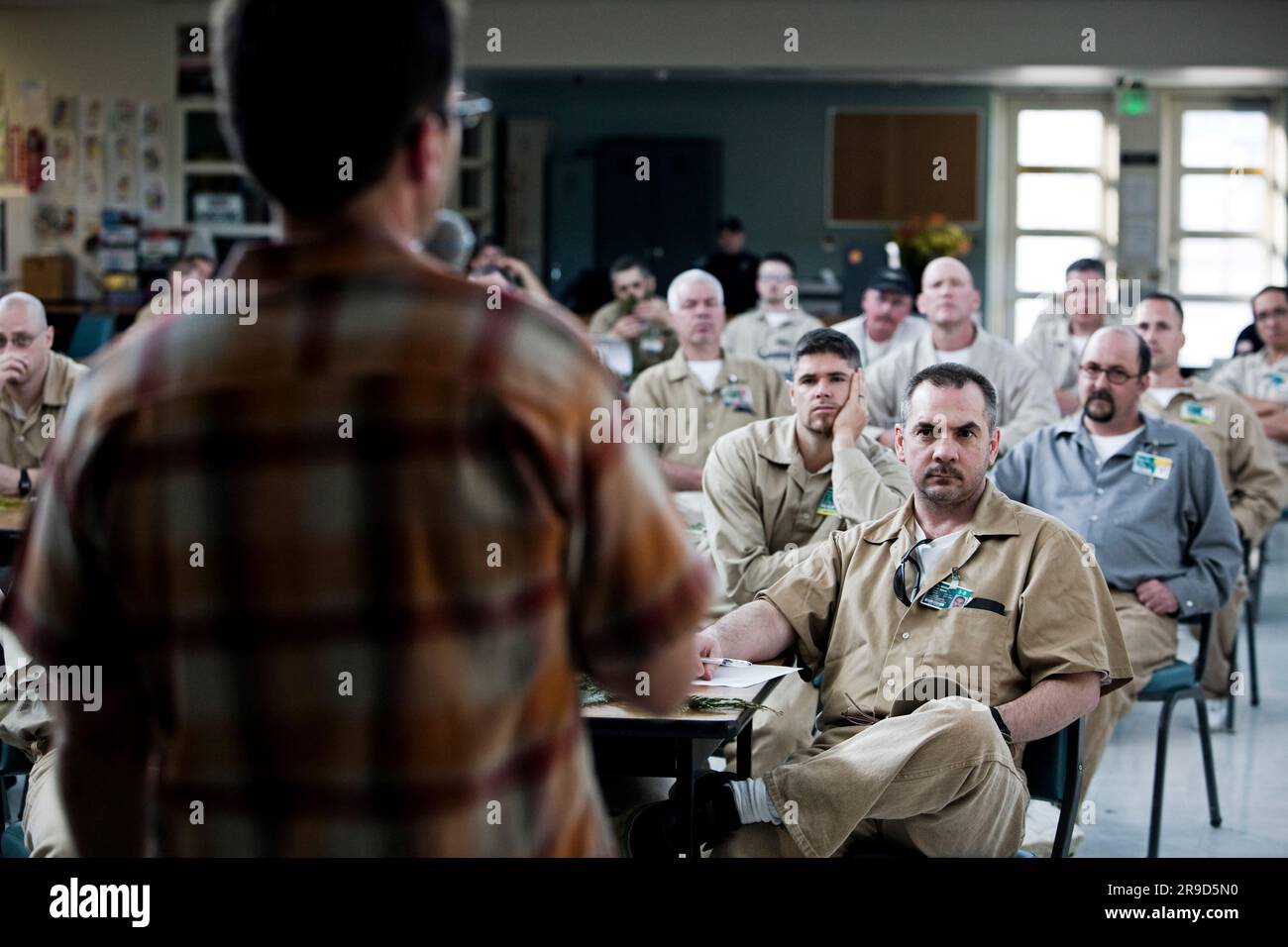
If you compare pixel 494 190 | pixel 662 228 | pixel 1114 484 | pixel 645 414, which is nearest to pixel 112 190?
pixel 494 190

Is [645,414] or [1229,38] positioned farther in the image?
[1229,38]

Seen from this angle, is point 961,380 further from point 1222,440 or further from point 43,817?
point 1222,440

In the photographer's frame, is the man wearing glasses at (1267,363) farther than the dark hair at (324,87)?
Yes

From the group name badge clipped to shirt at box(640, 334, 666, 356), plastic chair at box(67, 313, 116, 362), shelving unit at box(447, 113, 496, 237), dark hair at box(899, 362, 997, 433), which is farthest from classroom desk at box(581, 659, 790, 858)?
shelving unit at box(447, 113, 496, 237)

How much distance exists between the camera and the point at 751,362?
609cm

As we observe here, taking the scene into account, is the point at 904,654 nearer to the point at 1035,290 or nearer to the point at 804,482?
the point at 804,482

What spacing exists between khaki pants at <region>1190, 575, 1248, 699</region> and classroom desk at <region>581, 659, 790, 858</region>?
2.27 meters

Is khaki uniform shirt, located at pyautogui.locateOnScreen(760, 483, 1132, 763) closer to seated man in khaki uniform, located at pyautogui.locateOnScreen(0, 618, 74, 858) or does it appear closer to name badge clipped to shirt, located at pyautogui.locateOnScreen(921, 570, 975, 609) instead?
name badge clipped to shirt, located at pyautogui.locateOnScreen(921, 570, 975, 609)

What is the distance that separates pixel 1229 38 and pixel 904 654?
29.4 ft

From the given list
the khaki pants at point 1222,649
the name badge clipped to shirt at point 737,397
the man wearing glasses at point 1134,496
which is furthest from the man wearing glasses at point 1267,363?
the man wearing glasses at point 1134,496

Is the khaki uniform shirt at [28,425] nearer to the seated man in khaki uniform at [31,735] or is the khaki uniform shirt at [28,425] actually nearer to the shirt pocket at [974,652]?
the seated man in khaki uniform at [31,735]

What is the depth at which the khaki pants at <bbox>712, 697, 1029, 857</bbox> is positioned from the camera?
2.49 m

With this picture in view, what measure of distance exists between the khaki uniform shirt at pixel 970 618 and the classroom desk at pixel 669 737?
345 mm

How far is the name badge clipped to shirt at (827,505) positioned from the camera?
406 centimetres
